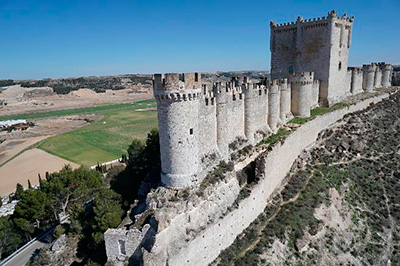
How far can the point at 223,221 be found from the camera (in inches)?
834

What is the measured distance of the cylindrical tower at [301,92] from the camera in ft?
113

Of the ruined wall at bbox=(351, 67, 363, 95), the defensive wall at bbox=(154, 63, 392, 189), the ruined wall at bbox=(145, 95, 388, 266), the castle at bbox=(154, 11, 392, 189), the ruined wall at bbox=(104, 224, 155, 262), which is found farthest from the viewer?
the ruined wall at bbox=(351, 67, 363, 95)

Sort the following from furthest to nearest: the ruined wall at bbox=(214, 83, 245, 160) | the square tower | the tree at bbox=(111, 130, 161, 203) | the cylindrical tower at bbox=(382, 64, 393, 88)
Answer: the cylindrical tower at bbox=(382, 64, 393, 88) < the square tower < the tree at bbox=(111, 130, 161, 203) < the ruined wall at bbox=(214, 83, 245, 160)

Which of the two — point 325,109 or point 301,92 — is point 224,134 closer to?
point 301,92

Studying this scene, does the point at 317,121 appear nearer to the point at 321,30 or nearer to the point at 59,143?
the point at 321,30

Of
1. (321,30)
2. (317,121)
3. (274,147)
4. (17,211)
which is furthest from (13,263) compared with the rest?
(321,30)

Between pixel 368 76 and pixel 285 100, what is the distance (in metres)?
23.1

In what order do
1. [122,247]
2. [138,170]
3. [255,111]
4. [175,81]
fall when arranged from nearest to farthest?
[122,247], [175,81], [255,111], [138,170]

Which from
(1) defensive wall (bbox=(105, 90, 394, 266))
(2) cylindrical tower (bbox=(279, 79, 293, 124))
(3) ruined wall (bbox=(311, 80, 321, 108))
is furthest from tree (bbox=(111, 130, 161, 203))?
(3) ruined wall (bbox=(311, 80, 321, 108))

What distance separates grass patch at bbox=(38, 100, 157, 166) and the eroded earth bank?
45.0 meters

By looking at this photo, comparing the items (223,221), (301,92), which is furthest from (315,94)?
(223,221)

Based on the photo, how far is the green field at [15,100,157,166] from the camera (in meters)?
68.3

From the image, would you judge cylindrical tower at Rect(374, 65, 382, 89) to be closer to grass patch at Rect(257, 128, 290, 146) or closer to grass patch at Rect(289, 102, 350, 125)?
grass patch at Rect(289, 102, 350, 125)

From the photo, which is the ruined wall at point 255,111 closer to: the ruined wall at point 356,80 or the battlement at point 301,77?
the battlement at point 301,77
